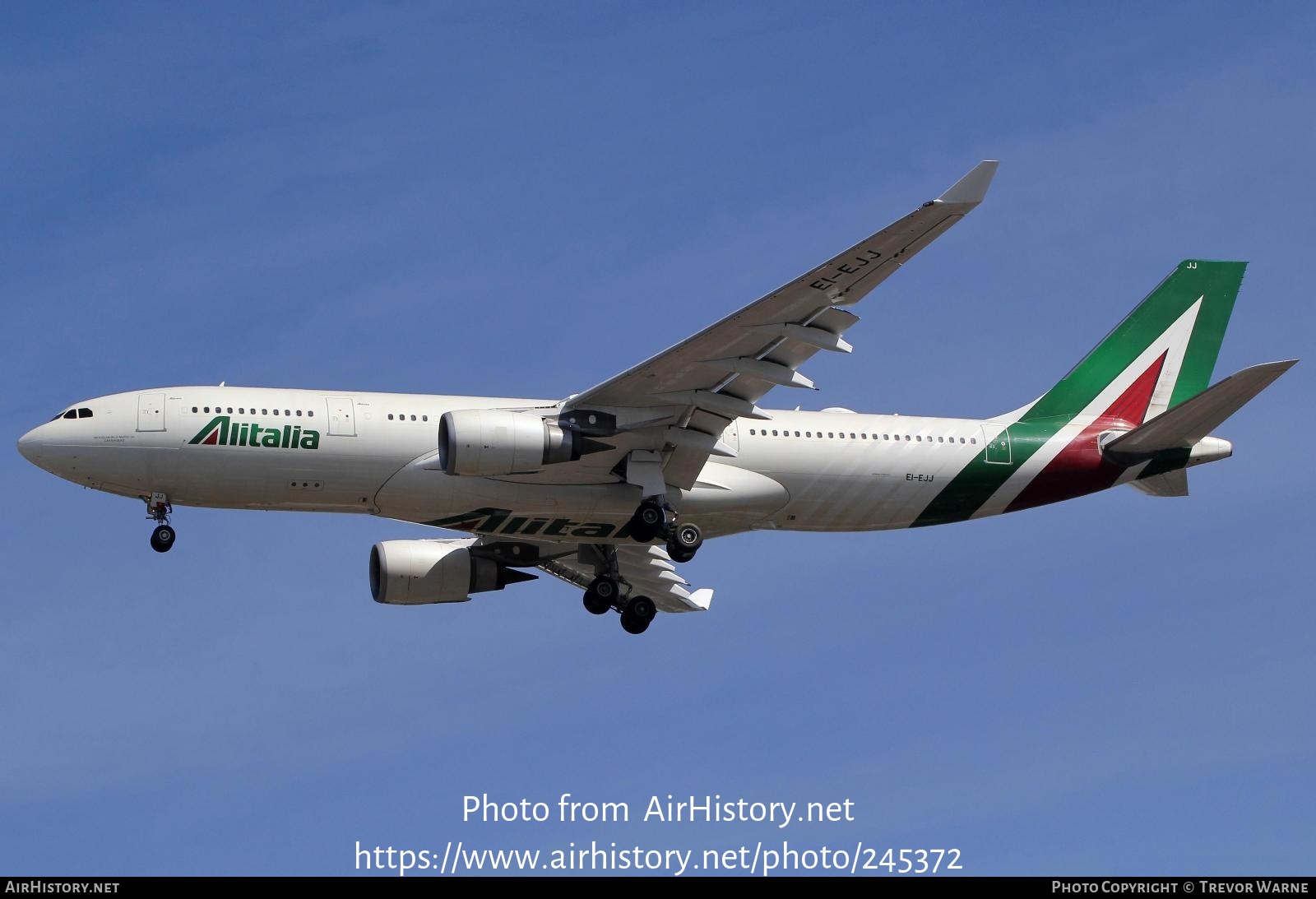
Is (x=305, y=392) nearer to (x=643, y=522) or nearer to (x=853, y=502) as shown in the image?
(x=643, y=522)

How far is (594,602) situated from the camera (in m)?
42.9

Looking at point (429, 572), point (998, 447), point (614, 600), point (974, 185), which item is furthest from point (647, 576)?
point (974, 185)

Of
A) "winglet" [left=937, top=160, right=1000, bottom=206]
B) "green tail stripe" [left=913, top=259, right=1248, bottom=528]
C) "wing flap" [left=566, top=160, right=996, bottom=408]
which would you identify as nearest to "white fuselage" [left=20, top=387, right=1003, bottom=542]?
"green tail stripe" [left=913, top=259, right=1248, bottom=528]

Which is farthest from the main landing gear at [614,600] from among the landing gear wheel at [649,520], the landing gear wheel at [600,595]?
the landing gear wheel at [649,520]

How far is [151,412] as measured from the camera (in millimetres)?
38125

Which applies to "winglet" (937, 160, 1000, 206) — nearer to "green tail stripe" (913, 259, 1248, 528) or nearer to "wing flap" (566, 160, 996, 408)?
"wing flap" (566, 160, 996, 408)

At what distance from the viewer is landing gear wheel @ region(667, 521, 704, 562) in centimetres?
3962

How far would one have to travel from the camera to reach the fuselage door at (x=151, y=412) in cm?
3797

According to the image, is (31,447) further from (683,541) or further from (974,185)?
(974,185)

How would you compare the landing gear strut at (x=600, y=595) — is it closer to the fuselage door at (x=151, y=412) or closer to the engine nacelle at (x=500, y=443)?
the engine nacelle at (x=500, y=443)

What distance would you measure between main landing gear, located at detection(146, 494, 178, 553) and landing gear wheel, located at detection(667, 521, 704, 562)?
10.1 metres
